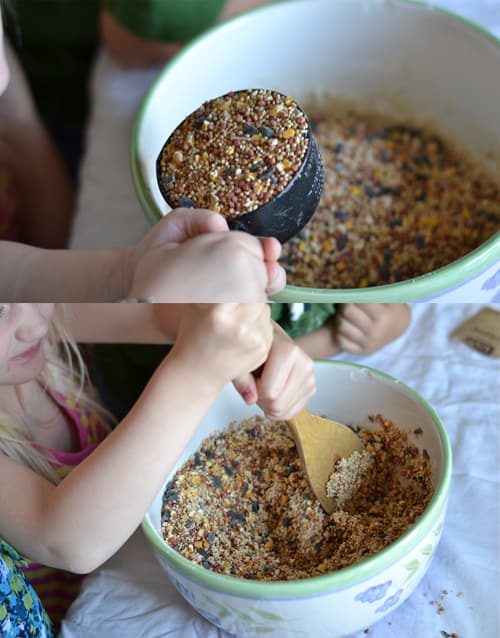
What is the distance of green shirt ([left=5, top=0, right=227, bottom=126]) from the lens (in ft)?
2.30

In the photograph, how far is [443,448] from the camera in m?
0.50

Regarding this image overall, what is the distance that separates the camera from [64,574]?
1.98ft

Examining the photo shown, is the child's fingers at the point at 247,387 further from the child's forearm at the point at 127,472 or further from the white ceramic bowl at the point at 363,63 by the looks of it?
the white ceramic bowl at the point at 363,63

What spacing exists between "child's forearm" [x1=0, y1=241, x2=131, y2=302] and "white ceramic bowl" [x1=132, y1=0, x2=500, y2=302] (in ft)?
0.42

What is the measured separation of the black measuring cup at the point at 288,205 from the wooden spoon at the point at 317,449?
0.46 feet

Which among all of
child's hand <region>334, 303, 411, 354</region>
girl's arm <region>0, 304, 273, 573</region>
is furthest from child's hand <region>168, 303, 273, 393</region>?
child's hand <region>334, 303, 411, 354</region>

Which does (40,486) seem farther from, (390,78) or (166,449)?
(390,78)

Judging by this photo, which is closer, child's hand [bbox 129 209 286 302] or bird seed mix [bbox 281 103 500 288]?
A: child's hand [bbox 129 209 286 302]

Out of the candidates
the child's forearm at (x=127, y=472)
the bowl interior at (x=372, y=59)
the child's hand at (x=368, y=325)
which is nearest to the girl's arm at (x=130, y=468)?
the child's forearm at (x=127, y=472)

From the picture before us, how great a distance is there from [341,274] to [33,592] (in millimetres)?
338

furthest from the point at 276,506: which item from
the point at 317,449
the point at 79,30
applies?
the point at 79,30

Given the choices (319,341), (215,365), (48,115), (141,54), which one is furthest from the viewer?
(141,54)

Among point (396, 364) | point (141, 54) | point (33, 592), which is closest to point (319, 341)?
point (396, 364)

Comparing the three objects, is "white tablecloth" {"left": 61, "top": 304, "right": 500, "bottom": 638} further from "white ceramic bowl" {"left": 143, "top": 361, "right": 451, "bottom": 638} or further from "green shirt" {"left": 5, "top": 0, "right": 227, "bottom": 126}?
"green shirt" {"left": 5, "top": 0, "right": 227, "bottom": 126}
